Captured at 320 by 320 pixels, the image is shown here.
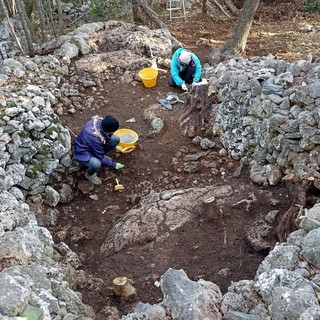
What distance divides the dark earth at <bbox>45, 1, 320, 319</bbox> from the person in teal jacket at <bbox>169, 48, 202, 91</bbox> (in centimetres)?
22

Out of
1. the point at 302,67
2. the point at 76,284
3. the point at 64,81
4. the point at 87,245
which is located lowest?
the point at 87,245

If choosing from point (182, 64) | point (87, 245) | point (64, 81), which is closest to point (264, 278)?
point (87, 245)

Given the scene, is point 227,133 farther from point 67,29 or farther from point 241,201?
point 67,29

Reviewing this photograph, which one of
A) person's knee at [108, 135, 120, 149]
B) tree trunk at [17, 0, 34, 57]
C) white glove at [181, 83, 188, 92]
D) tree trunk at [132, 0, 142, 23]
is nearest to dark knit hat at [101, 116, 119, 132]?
person's knee at [108, 135, 120, 149]

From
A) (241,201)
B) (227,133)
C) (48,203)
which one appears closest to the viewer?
(241,201)

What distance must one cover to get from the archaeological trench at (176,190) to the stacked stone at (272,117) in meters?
0.01

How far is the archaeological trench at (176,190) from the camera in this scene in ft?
10.4

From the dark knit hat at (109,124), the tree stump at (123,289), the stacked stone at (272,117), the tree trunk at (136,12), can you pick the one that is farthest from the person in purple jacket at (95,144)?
the tree trunk at (136,12)

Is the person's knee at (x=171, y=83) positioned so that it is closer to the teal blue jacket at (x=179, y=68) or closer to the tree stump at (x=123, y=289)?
the teal blue jacket at (x=179, y=68)

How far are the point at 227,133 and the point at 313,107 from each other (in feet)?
4.80

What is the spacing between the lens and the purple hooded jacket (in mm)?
5844

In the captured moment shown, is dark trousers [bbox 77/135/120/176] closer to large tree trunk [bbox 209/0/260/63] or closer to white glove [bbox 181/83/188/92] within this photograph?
white glove [bbox 181/83/188/92]

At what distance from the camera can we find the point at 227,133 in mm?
6266

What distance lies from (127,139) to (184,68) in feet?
6.35
